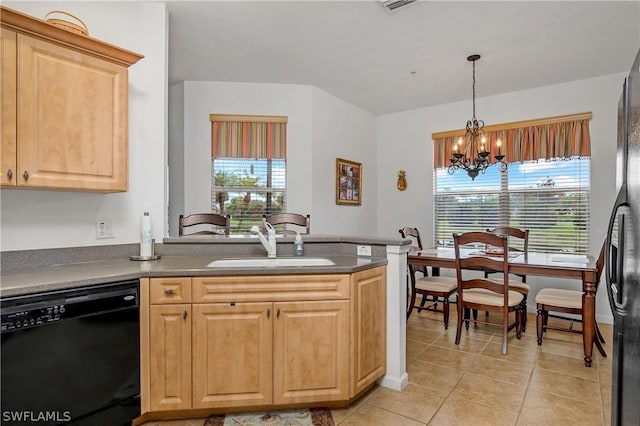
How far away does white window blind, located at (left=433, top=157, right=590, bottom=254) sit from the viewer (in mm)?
4082

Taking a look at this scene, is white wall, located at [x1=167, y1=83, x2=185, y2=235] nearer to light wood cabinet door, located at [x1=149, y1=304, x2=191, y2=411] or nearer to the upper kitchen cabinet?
the upper kitchen cabinet

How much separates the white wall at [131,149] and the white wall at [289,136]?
1.56m

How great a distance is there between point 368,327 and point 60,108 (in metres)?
2.15

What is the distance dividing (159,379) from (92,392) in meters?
0.31

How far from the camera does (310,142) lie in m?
4.29

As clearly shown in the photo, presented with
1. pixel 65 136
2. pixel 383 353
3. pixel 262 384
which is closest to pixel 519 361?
pixel 383 353

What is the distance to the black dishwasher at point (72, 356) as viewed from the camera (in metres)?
1.49

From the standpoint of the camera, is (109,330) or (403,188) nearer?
(109,330)

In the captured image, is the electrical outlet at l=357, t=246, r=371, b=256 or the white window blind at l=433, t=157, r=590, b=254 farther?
the white window blind at l=433, t=157, r=590, b=254

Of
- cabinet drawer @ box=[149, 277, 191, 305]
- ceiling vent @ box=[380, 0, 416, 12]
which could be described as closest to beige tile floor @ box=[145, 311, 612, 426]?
cabinet drawer @ box=[149, 277, 191, 305]

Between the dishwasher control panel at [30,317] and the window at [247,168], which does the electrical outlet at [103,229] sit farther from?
the window at [247,168]

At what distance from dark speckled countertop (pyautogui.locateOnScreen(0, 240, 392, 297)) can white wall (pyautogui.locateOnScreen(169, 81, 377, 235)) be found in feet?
5.59

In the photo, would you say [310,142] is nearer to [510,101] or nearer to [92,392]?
[510,101]

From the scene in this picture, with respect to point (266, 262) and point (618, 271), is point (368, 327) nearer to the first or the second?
point (266, 262)
